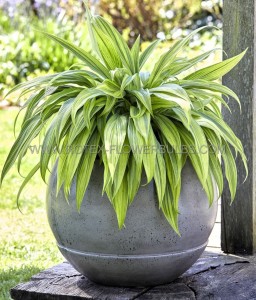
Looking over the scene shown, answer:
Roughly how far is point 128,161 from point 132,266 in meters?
0.40

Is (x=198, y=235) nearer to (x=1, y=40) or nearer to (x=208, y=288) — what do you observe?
(x=208, y=288)

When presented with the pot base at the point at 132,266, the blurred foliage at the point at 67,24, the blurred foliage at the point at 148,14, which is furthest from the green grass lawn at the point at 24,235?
the blurred foliage at the point at 148,14

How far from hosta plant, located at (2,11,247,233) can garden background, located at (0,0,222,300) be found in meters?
0.27

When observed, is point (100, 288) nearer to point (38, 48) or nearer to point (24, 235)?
point (24, 235)

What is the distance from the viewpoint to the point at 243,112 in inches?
116

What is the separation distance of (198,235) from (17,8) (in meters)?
6.47

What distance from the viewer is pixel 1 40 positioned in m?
7.56

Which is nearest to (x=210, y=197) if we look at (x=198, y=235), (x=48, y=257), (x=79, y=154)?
(x=198, y=235)

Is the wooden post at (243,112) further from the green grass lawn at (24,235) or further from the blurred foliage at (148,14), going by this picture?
the blurred foliage at (148,14)

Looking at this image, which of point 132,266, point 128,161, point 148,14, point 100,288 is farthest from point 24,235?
point 148,14

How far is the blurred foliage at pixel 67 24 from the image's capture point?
7441 mm

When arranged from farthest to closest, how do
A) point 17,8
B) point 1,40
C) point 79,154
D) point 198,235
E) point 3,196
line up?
point 17,8
point 1,40
point 3,196
point 198,235
point 79,154

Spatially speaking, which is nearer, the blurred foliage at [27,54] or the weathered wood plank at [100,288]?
the weathered wood plank at [100,288]

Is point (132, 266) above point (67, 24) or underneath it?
underneath
